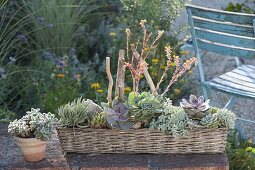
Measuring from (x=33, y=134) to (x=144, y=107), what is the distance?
542 mm

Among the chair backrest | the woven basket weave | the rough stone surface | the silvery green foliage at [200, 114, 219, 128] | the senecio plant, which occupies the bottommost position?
the rough stone surface

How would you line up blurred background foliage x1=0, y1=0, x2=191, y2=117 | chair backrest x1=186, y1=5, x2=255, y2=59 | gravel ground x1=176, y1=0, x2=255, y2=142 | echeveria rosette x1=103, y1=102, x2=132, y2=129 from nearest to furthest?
echeveria rosette x1=103, y1=102, x2=132, y2=129 → chair backrest x1=186, y1=5, x2=255, y2=59 → blurred background foliage x1=0, y1=0, x2=191, y2=117 → gravel ground x1=176, y1=0, x2=255, y2=142

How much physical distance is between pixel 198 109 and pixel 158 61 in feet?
6.55

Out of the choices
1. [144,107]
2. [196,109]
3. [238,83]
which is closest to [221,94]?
[238,83]

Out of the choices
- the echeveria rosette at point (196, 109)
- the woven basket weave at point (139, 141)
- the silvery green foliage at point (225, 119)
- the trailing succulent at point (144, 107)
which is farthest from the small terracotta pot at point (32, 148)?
the silvery green foliage at point (225, 119)

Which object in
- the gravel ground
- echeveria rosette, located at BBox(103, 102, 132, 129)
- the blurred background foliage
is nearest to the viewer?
echeveria rosette, located at BBox(103, 102, 132, 129)

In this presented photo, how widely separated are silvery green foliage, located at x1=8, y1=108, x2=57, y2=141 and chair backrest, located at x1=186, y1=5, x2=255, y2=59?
1.51 metres

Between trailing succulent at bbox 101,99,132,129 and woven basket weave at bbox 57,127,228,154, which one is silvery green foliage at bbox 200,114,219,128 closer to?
woven basket weave at bbox 57,127,228,154

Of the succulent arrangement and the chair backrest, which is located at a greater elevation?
the chair backrest

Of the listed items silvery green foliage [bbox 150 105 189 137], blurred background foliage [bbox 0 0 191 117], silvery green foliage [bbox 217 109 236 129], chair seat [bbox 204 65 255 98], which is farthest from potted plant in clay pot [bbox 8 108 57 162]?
chair seat [bbox 204 65 255 98]

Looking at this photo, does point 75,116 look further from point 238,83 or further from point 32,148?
point 238,83

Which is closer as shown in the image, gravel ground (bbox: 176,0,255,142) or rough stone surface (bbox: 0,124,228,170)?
rough stone surface (bbox: 0,124,228,170)

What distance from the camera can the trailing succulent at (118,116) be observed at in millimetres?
3119

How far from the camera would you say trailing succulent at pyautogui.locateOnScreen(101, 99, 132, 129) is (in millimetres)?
3119
